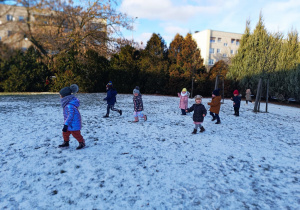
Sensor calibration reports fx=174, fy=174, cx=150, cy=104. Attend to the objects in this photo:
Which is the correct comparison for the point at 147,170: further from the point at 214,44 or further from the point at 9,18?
the point at 214,44

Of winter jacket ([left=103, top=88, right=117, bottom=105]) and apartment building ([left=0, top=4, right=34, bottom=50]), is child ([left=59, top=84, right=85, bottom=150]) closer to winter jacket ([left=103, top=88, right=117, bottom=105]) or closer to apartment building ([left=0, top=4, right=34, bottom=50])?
apartment building ([left=0, top=4, right=34, bottom=50])

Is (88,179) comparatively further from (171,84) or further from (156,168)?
(171,84)

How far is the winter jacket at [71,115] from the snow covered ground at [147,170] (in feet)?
2.14

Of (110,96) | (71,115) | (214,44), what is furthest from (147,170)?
(214,44)

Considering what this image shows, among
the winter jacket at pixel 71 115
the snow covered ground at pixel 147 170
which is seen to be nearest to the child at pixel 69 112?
the winter jacket at pixel 71 115

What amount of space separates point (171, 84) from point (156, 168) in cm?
1698

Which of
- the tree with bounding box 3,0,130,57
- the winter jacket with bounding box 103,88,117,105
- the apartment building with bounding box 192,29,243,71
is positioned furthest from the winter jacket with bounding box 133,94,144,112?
the apartment building with bounding box 192,29,243,71

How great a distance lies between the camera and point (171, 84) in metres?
20.1

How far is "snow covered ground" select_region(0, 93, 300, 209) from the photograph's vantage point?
9.02 feet

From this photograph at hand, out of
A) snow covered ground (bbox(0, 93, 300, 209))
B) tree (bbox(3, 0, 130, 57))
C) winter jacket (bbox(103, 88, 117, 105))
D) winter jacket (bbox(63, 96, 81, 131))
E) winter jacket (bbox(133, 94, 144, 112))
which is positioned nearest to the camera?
snow covered ground (bbox(0, 93, 300, 209))

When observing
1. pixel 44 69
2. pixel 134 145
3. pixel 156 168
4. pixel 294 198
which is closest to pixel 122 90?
pixel 44 69

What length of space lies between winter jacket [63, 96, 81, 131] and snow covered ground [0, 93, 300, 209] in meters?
0.65

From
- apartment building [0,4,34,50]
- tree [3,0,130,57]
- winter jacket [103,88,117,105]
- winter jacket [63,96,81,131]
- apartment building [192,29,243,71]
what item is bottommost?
winter jacket [63,96,81,131]

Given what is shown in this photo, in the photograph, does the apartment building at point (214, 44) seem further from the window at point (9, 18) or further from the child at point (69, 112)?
the window at point (9, 18)
